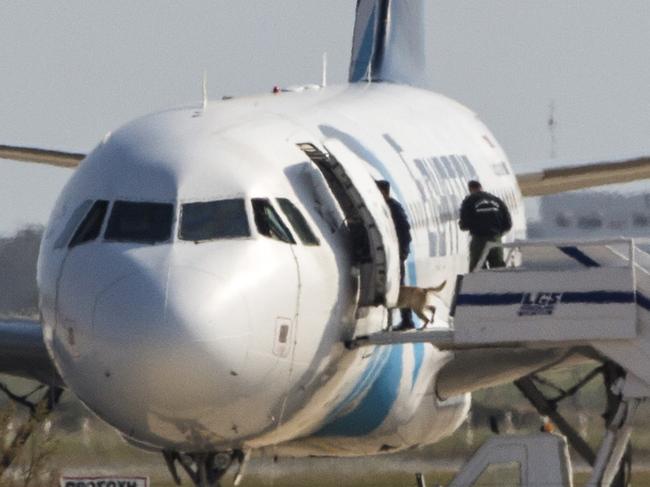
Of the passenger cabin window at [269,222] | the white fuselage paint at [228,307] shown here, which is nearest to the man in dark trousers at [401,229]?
the white fuselage paint at [228,307]

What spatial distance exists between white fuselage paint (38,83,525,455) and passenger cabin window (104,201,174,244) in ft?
0.34

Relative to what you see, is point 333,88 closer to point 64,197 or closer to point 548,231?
point 64,197

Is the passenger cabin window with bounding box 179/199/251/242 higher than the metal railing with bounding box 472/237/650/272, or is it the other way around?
the passenger cabin window with bounding box 179/199/251/242

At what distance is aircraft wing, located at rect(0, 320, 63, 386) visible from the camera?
26.4 m

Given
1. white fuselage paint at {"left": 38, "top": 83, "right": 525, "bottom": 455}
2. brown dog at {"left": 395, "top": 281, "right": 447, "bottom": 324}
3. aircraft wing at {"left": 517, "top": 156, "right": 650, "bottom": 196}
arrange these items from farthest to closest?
1. aircraft wing at {"left": 517, "top": 156, "right": 650, "bottom": 196}
2. brown dog at {"left": 395, "top": 281, "right": 447, "bottom": 324}
3. white fuselage paint at {"left": 38, "top": 83, "right": 525, "bottom": 455}

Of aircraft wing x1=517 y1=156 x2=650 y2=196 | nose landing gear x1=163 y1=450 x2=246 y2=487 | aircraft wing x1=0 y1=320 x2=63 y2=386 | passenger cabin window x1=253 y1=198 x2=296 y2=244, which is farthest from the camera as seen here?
aircraft wing x1=517 y1=156 x2=650 y2=196

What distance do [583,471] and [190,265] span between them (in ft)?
59.3

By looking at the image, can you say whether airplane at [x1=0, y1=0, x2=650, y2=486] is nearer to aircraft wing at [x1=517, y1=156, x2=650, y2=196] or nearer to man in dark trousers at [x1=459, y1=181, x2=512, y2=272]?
man in dark trousers at [x1=459, y1=181, x2=512, y2=272]

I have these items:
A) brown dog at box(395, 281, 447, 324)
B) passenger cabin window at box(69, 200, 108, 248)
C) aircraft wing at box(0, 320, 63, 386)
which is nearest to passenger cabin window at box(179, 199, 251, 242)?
passenger cabin window at box(69, 200, 108, 248)

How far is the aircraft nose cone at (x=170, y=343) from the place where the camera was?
19156 mm

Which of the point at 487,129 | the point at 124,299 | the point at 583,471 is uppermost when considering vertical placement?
the point at 124,299

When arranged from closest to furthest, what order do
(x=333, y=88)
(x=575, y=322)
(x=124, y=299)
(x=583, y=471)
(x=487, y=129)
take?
(x=124, y=299), (x=575, y=322), (x=333, y=88), (x=487, y=129), (x=583, y=471)

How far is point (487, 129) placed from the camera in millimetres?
33312

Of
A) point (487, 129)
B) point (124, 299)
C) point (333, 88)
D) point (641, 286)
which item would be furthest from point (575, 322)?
point (487, 129)
